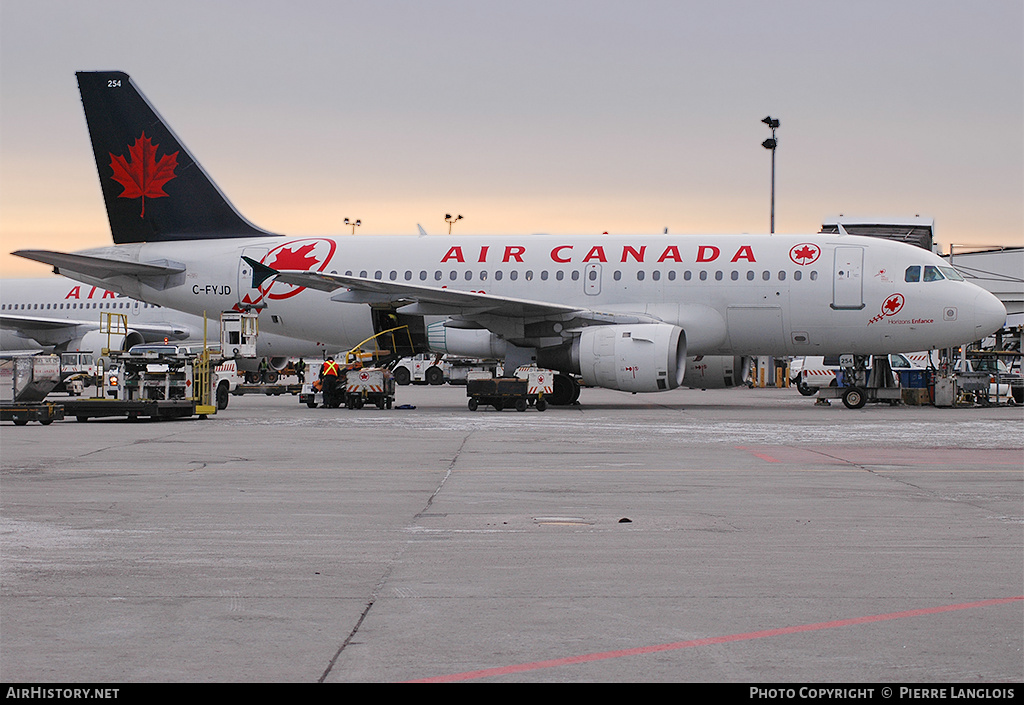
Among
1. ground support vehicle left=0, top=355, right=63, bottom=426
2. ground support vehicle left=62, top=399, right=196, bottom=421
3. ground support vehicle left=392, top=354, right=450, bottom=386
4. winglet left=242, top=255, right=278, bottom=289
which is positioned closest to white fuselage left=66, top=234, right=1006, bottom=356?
winglet left=242, top=255, right=278, bottom=289

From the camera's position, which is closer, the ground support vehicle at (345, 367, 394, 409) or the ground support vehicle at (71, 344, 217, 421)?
the ground support vehicle at (71, 344, 217, 421)

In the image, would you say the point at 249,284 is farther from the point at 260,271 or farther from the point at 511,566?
the point at 511,566

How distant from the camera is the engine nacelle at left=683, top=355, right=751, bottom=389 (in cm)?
2823

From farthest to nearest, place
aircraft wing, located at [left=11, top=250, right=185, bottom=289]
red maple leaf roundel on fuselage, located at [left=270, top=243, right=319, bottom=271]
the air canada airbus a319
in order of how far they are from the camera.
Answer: red maple leaf roundel on fuselage, located at [left=270, top=243, right=319, bottom=271]
aircraft wing, located at [left=11, top=250, right=185, bottom=289]
the air canada airbus a319

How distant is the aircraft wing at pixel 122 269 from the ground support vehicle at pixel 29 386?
743cm

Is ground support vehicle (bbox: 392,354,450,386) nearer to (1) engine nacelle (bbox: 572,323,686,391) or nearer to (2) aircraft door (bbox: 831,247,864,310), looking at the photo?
(1) engine nacelle (bbox: 572,323,686,391)

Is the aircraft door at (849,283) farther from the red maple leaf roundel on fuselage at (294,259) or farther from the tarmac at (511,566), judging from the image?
the red maple leaf roundel on fuselage at (294,259)

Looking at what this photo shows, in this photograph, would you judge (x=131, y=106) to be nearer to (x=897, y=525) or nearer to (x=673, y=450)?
(x=673, y=450)

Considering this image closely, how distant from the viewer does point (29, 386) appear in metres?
19.7

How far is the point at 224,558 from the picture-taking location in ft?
22.4

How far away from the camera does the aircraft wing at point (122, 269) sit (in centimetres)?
2714

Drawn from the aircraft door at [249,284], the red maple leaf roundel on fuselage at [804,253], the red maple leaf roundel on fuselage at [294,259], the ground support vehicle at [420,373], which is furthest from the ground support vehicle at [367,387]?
the ground support vehicle at [420,373]

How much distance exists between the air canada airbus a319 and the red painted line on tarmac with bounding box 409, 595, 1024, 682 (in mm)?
18313

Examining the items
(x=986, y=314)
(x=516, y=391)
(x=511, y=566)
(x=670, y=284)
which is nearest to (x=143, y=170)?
(x=516, y=391)
